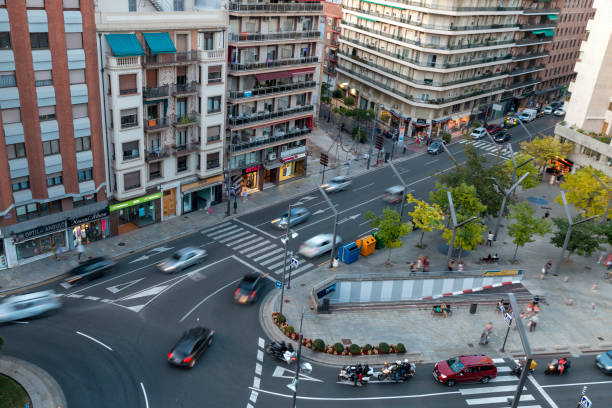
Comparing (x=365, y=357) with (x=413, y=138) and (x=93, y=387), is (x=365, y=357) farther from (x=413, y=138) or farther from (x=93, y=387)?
(x=413, y=138)

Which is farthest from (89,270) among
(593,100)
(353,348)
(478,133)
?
(478,133)

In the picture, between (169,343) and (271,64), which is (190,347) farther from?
(271,64)

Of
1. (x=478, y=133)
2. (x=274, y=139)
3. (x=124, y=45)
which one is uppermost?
(x=124, y=45)

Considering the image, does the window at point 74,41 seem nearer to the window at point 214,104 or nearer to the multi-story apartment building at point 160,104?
the multi-story apartment building at point 160,104

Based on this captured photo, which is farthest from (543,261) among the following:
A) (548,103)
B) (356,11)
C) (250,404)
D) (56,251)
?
(548,103)

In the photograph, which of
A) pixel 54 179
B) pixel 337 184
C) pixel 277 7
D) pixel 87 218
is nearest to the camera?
pixel 54 179

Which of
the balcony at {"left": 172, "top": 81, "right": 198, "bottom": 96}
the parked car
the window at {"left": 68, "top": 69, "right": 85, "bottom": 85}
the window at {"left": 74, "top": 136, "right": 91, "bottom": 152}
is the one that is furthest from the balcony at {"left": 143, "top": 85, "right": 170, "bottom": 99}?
the parked car

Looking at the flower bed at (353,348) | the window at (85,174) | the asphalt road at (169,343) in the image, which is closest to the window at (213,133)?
the asphalt road at (169,343)
